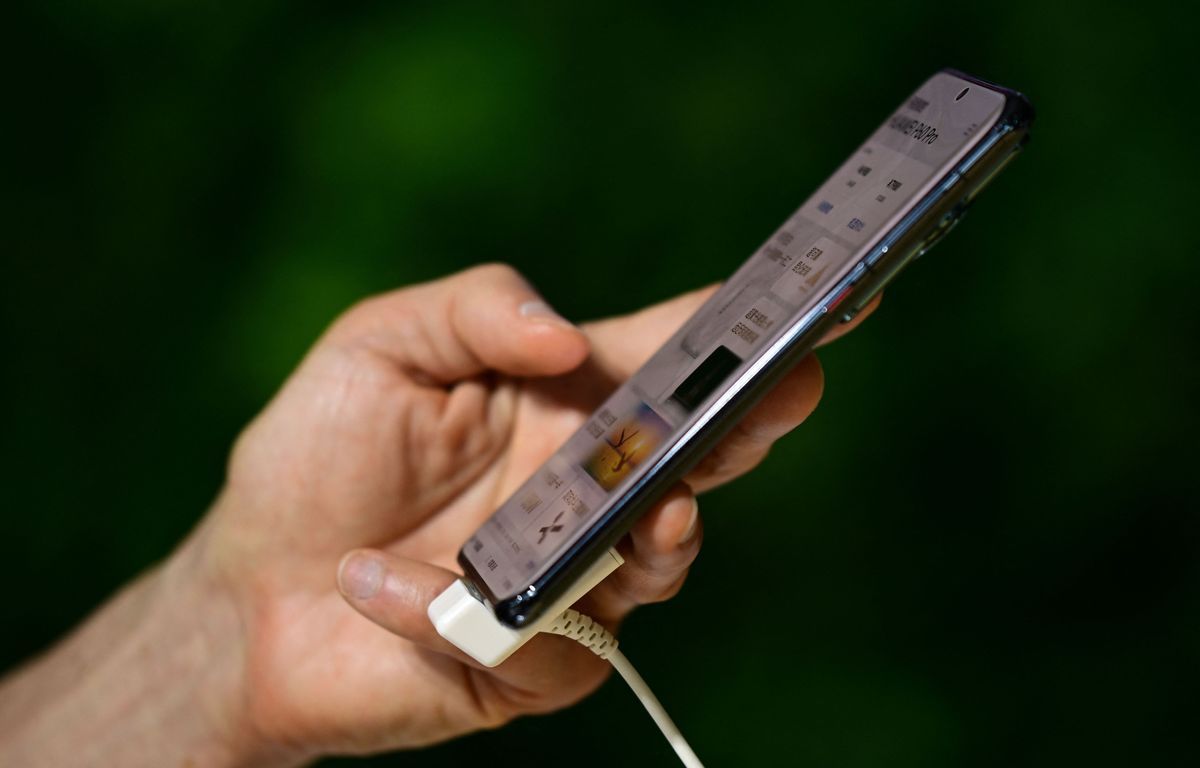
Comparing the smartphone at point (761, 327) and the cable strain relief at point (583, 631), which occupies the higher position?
the smartphone at point (761, 327)

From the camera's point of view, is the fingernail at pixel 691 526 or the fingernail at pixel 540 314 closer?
the fingernail at pixel 691 526

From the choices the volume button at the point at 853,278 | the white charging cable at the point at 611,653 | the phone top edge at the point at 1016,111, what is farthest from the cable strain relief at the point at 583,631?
the phone top edge at the point at 1016,111

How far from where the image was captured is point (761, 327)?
595 mm

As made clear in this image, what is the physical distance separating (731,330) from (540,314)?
0.21 m

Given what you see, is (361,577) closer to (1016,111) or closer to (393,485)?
(393,485)

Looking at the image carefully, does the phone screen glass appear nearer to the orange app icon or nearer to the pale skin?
the orange app icon

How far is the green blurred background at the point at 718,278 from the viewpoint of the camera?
4.01 feet

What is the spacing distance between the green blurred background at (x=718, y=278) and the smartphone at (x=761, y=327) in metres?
0.66

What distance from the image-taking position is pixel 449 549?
849 millimetres

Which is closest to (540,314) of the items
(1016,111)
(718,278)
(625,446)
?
(625,446)

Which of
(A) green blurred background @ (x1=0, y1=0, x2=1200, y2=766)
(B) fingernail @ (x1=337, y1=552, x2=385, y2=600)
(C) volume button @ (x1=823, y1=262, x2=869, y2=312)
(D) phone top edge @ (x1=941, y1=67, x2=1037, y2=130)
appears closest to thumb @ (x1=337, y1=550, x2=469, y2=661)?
(B) fingernail @ (x1=337, y1=552, x2=385, y2=600)

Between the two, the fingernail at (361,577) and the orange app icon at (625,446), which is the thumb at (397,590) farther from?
the orange app icon at (625,446)

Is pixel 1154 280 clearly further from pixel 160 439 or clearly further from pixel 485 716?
pixel 160 439

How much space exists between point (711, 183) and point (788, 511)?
18.2 inches
